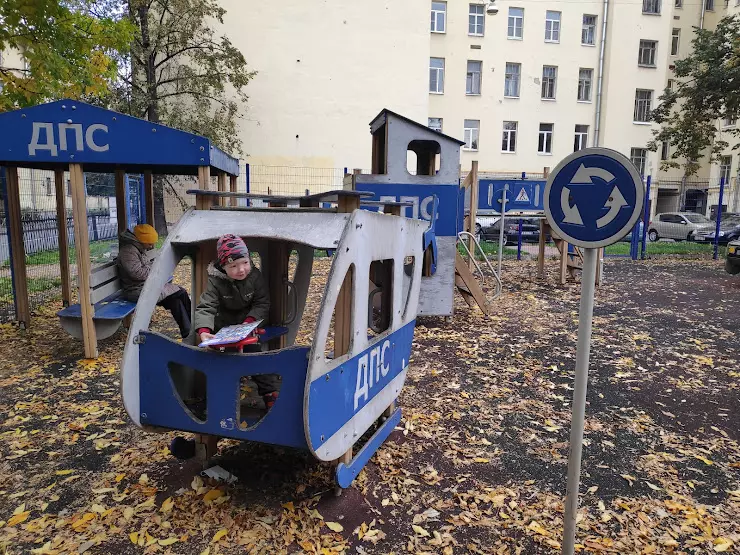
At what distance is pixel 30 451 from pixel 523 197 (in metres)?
8.72

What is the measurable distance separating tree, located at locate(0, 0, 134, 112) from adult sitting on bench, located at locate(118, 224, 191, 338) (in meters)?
2.10

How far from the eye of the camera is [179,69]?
18594 mm

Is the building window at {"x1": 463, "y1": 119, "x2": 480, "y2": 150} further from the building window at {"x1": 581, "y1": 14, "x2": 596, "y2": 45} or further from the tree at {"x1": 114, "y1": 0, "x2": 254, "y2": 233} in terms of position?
the tree at {"x1": 114, "y1": 0, "x2": 254, "y2": 233}

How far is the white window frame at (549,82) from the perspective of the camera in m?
29.3

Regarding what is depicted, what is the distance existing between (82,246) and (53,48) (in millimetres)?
2573

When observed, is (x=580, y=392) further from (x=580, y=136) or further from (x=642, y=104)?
(x=642, y=104)

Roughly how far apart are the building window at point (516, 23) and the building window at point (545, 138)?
501 centimetres

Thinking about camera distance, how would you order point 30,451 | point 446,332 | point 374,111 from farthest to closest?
point 374,111 → point 446,332 → point 30,451

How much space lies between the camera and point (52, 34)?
6070 mm

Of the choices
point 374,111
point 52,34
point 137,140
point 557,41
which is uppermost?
point 557,41

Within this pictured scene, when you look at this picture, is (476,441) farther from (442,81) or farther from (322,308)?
(442,81)

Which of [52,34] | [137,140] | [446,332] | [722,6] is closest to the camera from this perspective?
[137,140]

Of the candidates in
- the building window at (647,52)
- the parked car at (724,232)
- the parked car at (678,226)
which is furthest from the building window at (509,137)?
the parked car at (724,232)

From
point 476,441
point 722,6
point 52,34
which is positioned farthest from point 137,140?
point 722,6
